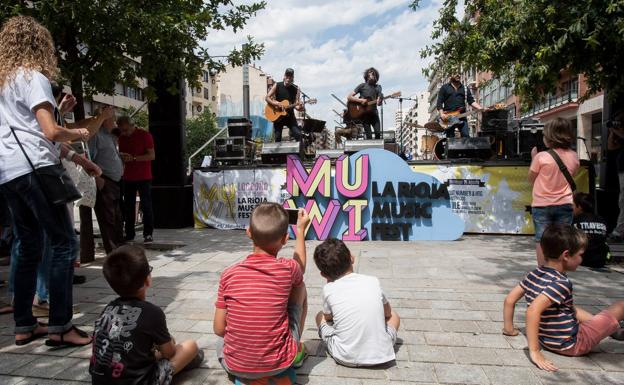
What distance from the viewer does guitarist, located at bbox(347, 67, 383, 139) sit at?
982cm

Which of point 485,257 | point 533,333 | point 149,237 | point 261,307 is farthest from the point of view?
point 149,237

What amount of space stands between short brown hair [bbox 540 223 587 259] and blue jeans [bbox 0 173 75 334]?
3083 mm

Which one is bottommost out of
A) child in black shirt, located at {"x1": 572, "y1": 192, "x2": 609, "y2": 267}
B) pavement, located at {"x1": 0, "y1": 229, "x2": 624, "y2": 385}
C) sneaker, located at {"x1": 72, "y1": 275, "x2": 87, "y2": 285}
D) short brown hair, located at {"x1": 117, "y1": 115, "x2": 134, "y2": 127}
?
pavement, located at {"x1": 0, "y1": 229, "x2": 624, "y2": 385}

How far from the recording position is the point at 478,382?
2471 millimetres

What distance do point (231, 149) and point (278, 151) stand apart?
71.0 inches

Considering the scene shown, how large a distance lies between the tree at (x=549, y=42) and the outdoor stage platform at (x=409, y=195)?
1.45m

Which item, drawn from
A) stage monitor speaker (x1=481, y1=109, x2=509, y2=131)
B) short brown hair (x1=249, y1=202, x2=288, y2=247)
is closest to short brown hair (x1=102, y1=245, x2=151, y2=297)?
short brown hair (x1=249, y1=202, x2=288, y2=247)

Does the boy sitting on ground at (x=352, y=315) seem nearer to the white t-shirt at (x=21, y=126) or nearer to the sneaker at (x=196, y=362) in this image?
the sneaker at (x=196, y=362)

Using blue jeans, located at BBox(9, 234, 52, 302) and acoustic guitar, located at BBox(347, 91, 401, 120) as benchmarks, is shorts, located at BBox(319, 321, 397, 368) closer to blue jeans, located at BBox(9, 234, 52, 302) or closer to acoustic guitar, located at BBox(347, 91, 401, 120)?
blue jeans, located at BBox(9, 234, 52, 302)

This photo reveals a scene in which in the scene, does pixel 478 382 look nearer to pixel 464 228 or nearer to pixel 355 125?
pixel 464 228

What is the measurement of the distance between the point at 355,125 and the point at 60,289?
336 inches

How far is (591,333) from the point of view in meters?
2.73

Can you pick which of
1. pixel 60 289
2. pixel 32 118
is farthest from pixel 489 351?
pixel 32 118

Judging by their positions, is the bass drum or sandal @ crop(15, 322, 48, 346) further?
the bass drum
